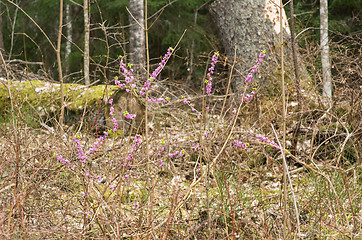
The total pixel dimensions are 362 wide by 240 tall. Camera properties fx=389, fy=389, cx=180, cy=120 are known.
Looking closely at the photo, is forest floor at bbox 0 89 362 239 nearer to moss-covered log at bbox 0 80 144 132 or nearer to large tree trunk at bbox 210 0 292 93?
moss-covered log at bbox 0 80 144 132

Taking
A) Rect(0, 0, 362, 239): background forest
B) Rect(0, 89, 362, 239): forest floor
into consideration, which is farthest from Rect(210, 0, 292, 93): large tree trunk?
Rect(0, 89, 362, 239): forest floor

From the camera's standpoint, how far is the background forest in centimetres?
215

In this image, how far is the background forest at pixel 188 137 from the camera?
7.05ft

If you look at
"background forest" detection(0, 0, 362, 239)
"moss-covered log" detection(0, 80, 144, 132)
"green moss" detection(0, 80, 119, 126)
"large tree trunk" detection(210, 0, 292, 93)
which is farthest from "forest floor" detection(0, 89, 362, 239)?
"large tree trunk" detection(210, 0, 292, 93)

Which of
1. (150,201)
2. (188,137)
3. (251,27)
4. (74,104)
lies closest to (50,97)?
(74,104)

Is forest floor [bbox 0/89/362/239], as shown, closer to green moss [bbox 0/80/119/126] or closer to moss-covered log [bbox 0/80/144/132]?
moss-covered log [bbox 0/80/144/132]

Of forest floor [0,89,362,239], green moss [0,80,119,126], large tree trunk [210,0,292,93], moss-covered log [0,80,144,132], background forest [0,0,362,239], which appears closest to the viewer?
forest floor [0,89,362,239]

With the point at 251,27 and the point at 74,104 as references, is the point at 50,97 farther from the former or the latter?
the point at 251,27

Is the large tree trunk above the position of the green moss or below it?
above

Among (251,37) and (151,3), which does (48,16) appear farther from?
(251,37)

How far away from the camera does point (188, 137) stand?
4.68 meters

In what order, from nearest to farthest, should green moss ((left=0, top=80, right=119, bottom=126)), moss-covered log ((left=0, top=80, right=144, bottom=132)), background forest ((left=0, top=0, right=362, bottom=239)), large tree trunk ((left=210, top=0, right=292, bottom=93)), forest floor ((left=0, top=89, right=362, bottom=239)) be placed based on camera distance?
forest floor ((left=0, top=89, right=362, bottom=239))
background forest ((left=0, top=0, right=362, bottom=239))
moss-covered log ((left=0, top=80, right=144, bottom=132))
green moss ((left=0, top=80, right=119, bottom=126))
large tree trunk ((left=210, top=0, right=292, bottom=93))

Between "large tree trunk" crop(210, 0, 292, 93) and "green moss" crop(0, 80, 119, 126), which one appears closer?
"green moss" crop(0, 80, 119, 126)

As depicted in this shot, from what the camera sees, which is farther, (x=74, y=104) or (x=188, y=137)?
(x=74, y=104)
